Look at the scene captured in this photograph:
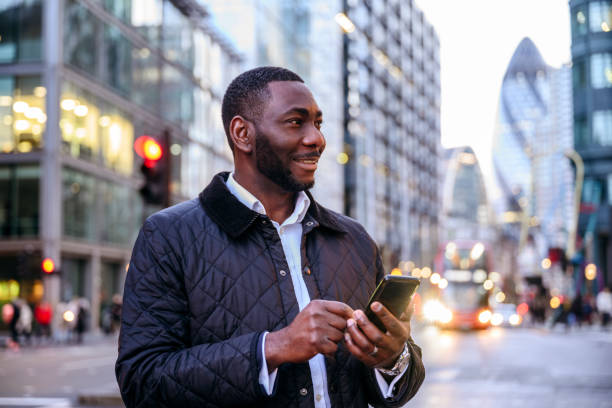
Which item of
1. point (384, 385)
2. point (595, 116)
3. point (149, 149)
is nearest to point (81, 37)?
point (149, 149)

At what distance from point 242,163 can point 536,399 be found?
31.9 feet

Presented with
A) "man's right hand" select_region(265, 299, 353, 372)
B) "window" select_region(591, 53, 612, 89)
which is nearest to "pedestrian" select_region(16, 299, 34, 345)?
"man's right hand" select_region(265, 299, 353, 372)

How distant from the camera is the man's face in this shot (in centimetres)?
269

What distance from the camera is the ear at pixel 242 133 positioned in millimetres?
2762

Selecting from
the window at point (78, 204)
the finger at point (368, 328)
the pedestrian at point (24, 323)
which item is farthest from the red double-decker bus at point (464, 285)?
the finger at point (368, 328)

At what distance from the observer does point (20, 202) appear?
32750 millimetres

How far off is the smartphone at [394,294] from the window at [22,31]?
33.1 meters

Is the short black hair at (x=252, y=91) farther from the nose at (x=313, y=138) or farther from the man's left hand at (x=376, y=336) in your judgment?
the man's left hand at (x=376, y=336)

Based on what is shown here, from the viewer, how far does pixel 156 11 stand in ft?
139

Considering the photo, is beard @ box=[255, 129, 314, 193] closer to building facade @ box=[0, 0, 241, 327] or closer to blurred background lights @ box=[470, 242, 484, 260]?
building facade @ box=[0, 0, 241, 327]

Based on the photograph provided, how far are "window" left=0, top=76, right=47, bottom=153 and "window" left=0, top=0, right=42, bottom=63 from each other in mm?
977

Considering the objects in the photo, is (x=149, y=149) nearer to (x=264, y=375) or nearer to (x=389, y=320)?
(x=264, y=375)

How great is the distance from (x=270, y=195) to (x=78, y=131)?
3316cm

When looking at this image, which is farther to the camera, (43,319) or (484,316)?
(484,316)
